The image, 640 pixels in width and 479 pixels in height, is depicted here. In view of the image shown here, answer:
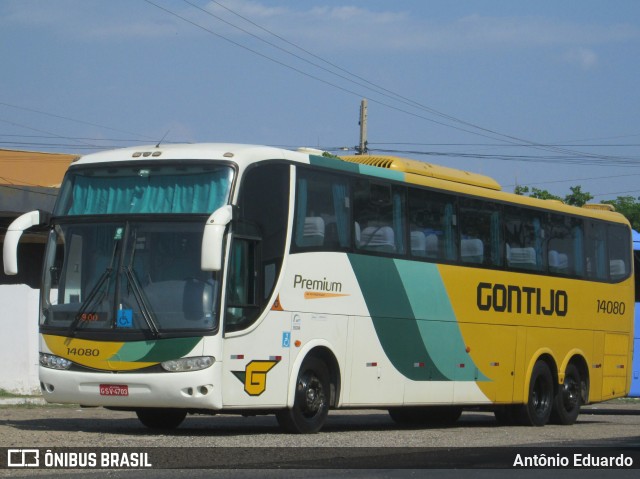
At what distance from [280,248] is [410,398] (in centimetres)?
368

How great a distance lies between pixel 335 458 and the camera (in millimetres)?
11797

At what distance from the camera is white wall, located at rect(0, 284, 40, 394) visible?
25.1 metres

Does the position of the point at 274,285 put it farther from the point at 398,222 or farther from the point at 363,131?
the point at 363,131

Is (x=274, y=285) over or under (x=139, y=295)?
over

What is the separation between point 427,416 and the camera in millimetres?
19781

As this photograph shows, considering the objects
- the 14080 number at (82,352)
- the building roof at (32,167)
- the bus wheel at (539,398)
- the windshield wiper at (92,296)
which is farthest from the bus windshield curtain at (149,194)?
the building roof at (32,167)

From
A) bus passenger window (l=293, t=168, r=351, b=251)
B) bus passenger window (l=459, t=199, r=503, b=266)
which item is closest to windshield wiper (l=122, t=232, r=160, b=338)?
bus passenger window (l=293, t=168, r=351, b=251)

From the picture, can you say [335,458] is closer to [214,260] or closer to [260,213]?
[214,260]

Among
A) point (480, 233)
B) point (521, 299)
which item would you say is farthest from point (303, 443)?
point (521, 299)

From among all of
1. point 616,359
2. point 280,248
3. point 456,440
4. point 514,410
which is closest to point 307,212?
point 280,248

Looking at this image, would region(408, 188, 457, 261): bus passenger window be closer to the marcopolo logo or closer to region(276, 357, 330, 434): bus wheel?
the marcopolo logo

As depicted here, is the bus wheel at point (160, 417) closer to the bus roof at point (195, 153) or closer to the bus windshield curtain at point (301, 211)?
the bus windshield curtain at point (301, 211)

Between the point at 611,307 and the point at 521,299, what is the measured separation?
3466 millimetres

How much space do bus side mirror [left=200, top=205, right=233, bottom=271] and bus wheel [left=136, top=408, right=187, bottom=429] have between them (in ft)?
11.1
